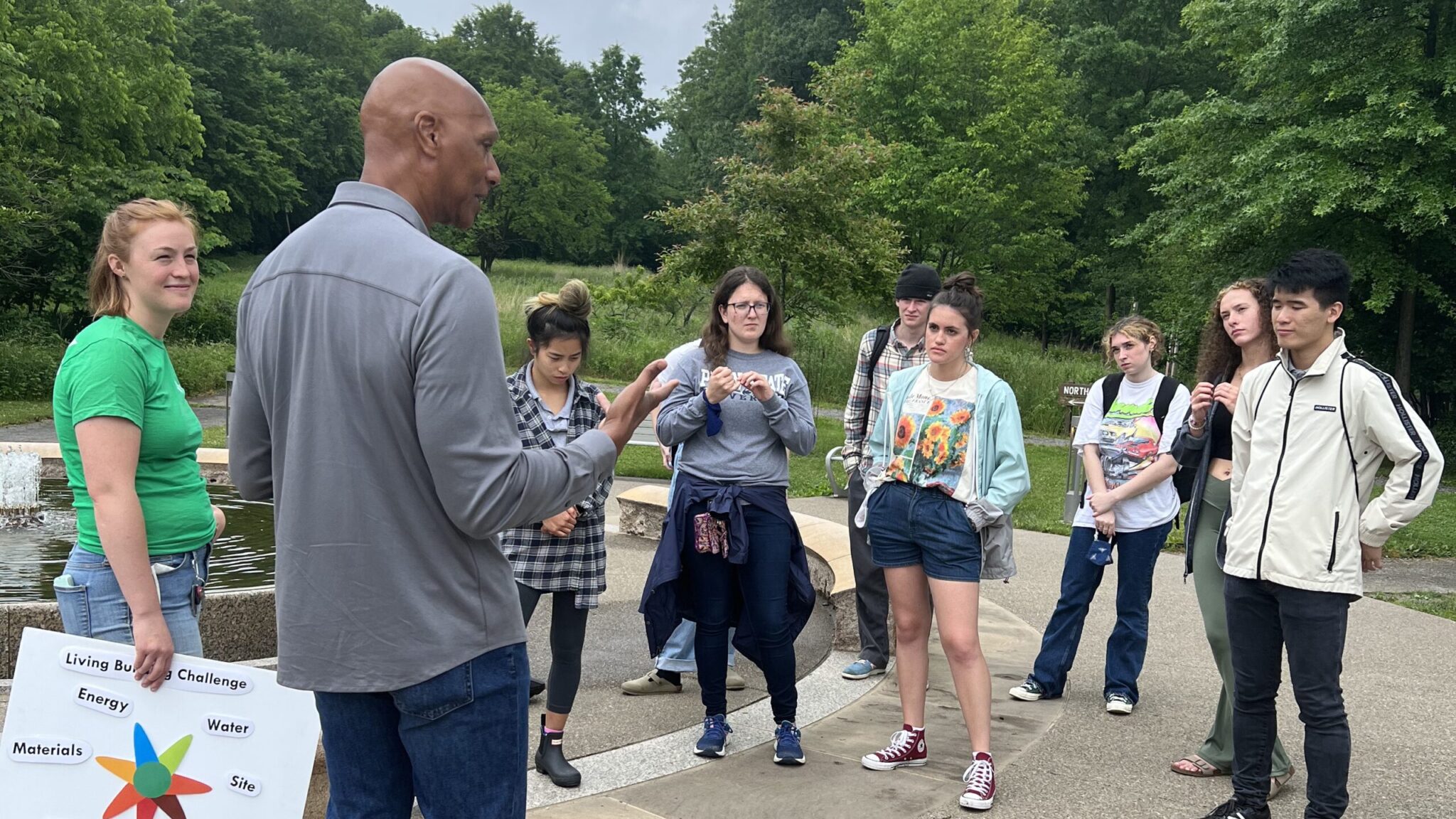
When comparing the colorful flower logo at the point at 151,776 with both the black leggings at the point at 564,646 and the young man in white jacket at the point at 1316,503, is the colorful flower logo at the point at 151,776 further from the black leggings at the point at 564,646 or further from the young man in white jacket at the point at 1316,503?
the young man in white jacket at the point at 1316,503

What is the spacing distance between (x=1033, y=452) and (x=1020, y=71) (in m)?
18.0

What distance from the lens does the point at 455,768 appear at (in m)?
2.06

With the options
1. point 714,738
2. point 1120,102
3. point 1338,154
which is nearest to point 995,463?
point 714,738

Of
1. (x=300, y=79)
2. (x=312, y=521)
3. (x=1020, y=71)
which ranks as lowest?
(x=312, y=521)

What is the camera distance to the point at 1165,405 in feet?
18.3

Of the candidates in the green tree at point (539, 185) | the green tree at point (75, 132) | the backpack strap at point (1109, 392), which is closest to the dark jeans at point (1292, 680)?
the backpack strap at point (1109, 392)

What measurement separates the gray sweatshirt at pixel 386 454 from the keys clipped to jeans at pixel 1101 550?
399cm

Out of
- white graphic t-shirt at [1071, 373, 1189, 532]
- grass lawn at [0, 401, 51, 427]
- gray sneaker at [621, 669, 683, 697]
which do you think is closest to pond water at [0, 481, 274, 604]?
gray sneaker at [621, 669, 683, 697]

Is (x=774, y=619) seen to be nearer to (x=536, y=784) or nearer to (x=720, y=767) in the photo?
(x=720, y=767)

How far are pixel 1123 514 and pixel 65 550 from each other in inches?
251

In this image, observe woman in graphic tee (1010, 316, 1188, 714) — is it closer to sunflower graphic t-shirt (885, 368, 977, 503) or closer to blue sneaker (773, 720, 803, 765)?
sunflower graphic t-shirt (885, 368, 977, 503)

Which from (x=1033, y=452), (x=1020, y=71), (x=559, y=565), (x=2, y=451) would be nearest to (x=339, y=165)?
(x=1020, y=71)

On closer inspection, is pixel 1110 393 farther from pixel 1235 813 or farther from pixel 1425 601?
pixel 1425 601

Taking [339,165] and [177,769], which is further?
[339,165]
